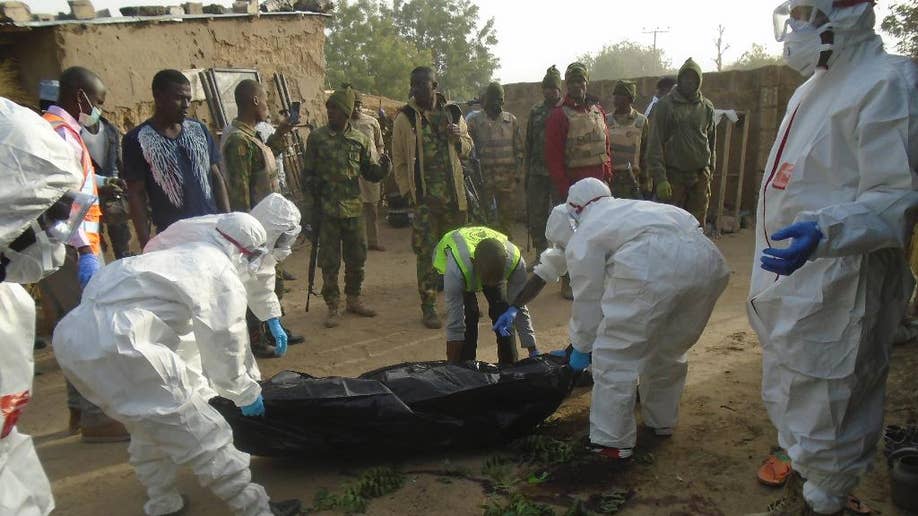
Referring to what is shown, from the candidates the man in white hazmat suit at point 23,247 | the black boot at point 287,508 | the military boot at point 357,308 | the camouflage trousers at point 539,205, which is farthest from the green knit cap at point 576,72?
the man in white hazmat suit at point 23,247

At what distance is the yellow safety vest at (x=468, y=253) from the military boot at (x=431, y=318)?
1668 millimetres

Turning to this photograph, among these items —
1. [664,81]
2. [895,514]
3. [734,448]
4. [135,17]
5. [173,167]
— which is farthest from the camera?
[664,81]

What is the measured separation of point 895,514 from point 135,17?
24.3ft

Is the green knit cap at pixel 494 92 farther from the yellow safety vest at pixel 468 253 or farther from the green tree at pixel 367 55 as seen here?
the green tree at pixel 367 55

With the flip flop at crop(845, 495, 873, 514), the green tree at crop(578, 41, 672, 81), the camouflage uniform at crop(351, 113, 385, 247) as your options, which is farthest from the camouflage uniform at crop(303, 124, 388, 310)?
the green tree at crop(578, 41, 672, 81)

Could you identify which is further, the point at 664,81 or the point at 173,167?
the point at 664,81

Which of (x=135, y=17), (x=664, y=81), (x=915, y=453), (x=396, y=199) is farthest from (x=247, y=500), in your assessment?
(x=396, y=199)

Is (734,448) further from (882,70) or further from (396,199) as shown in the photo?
(396,199)

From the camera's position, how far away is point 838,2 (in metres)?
2.29

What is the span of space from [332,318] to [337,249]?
65 centimetres

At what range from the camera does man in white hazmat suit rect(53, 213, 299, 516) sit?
2.41 m

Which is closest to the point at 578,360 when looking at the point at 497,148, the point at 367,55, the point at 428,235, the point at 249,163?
the point at 428,235

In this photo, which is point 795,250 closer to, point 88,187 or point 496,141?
point 88,187

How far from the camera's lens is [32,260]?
1.91 metres
